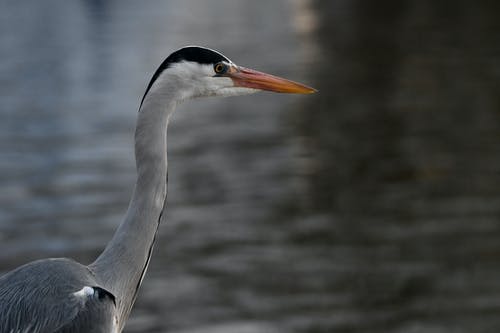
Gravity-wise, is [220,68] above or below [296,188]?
above

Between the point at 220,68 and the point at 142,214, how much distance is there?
0.73m

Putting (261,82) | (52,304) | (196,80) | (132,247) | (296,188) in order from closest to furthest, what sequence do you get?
(52,304), (132,247), (196,80), (261,82), (296,188)

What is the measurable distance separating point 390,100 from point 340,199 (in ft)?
28.2

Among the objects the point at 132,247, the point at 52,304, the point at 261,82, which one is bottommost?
the point at 52,304

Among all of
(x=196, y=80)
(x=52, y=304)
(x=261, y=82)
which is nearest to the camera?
(x=52, y=304)

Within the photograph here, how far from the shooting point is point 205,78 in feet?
16.2

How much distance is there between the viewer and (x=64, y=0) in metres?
76.7

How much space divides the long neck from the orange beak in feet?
1.11

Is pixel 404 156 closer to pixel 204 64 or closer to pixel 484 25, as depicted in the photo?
pixel 204 64

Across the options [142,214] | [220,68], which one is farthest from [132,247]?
[220,68]

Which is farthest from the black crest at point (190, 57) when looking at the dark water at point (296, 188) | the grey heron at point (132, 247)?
the dark water at point (296, 188)

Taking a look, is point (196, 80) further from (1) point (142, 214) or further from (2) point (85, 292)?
(2) point (85, 292)

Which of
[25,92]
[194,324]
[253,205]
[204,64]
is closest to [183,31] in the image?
[25,92]

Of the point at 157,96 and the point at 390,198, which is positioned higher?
the point at 157,96
